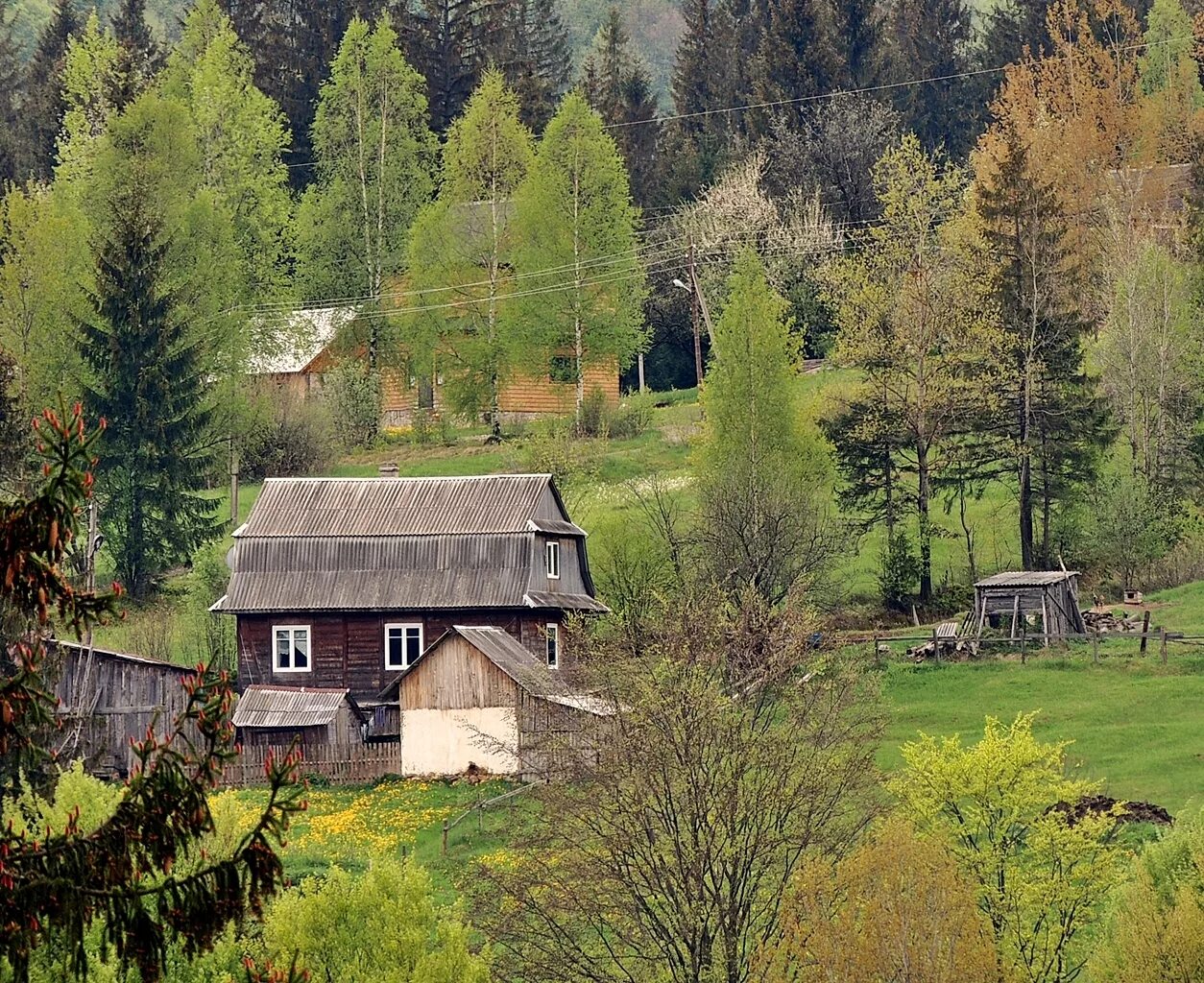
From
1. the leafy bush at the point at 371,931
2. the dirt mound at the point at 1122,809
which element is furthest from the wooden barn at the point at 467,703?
the leafy bush at the point at 371,931

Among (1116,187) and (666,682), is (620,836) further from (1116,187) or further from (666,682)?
(1116,187)

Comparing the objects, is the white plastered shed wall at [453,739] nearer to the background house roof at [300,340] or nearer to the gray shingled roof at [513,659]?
the gray shingled roof at [513,659]

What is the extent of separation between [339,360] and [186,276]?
36.1 feet

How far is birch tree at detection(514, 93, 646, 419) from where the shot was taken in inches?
2822

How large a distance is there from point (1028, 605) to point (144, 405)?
27554 mm

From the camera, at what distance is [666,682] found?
1230 inches

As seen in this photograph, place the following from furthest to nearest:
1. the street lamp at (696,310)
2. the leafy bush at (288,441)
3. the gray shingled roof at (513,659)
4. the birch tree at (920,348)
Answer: the street lamp at (696,310)
the leafy bush at (288,441)
the birch tree at (920,348)
the gray shingled roof at (513,659)

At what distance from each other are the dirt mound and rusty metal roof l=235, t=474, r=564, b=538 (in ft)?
61.0

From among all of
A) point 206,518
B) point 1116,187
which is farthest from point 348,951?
point 1116,187

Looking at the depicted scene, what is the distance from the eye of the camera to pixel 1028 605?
46.8m

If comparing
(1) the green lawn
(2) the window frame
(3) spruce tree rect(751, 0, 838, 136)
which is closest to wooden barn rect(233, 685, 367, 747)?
(2) the window frame

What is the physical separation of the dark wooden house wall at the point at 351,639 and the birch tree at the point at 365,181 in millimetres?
27359

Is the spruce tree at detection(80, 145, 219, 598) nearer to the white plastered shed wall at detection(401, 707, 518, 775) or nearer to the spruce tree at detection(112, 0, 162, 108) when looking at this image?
the white plastered shed wall at detection(401, 707, 518, 775)

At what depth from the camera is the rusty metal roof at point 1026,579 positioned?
152ft
